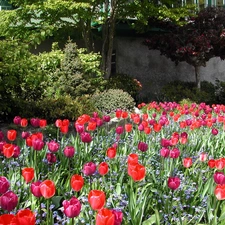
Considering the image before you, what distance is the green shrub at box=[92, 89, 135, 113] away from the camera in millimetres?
12305

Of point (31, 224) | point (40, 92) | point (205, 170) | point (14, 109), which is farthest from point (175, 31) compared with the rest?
point (31, 224)

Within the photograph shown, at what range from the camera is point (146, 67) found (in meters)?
18.9

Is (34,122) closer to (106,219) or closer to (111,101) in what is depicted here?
(106,219)

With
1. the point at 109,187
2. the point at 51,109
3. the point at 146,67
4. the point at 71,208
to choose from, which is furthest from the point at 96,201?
the point at 146,67

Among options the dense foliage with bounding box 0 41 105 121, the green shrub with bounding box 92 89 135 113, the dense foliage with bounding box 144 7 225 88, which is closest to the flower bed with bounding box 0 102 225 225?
the dense foliage with bounding box 0 41 105 121

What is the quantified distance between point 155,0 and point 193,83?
4459mm

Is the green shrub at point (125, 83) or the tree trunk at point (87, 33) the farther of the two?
the tree trunk at point (87, 33)

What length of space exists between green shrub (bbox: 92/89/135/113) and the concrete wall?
5233 mm

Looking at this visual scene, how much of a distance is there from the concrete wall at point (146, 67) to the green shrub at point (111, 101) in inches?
206

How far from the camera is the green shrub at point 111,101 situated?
1230 centimetres

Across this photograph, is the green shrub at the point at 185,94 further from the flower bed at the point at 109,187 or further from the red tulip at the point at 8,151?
the red tulip at the point at 8,151

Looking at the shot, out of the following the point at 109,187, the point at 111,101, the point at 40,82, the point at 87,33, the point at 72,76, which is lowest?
the point at 111,101

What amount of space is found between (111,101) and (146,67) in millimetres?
6936

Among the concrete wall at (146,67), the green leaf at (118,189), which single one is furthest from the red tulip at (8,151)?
the concrete wall at (146,67)
